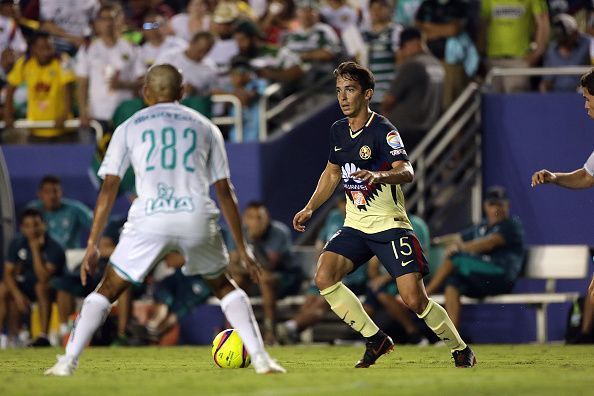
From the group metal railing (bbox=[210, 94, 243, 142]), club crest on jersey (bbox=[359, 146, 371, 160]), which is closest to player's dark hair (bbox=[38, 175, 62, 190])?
metal railing (bbox=[210, 94, 243, 142])

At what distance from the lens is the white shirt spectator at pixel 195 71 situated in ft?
60.2

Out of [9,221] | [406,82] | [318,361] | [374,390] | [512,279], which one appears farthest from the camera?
[9,221]

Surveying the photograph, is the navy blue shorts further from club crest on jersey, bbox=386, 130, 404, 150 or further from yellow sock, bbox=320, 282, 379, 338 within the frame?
club crest on jersey, bbox=386, 130, 404, 150

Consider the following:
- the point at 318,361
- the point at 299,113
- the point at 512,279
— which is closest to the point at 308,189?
the point at 299,113

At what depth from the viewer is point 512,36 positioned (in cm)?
1861

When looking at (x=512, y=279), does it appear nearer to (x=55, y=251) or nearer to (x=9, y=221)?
(x=55, y=251)

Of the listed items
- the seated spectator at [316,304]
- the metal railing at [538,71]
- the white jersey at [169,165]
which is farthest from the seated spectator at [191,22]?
the white jersey at [169,165]

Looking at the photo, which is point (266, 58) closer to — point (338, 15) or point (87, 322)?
point (338, 15)

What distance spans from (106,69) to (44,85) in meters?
1.01

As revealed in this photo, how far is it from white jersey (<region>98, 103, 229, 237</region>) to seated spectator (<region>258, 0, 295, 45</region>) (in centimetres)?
1079

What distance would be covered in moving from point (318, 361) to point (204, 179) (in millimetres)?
3719

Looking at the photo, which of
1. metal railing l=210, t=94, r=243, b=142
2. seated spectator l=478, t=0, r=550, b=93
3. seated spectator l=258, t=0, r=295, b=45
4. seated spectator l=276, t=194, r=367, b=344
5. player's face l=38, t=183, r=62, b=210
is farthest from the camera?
seated spectator l=258, t=0, r=295, b=45

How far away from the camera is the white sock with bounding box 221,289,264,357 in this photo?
9172mm

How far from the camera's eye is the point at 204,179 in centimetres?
938
